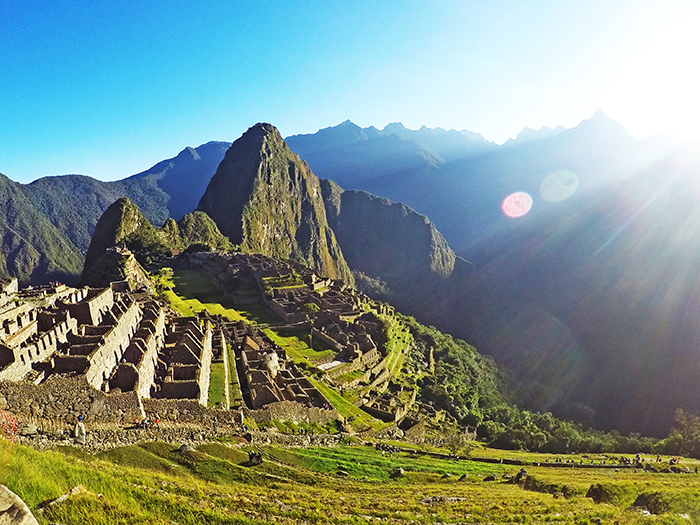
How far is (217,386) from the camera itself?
23078 millimetres

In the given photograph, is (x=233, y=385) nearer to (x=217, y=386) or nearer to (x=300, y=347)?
(x=217, y=386)

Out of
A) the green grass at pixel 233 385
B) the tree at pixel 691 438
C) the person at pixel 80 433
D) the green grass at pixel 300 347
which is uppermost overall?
the person at pixel 80 433

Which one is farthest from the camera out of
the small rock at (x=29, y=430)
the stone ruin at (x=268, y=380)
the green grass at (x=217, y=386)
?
the stone ruin at (x=268, y=380)

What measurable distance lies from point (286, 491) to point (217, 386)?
11.6 m

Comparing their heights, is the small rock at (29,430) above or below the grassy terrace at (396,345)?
above

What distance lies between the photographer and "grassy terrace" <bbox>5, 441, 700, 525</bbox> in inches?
322

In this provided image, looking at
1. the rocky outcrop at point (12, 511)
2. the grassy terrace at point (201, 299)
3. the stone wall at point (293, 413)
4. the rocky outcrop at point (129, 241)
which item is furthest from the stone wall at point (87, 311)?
the rocky outcrop at point (129, 241)

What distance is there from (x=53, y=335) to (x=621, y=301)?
177492 millimetres

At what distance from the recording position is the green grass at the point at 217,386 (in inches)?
821

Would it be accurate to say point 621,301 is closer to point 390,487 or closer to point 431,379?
point 431,379

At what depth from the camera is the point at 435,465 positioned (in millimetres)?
23391

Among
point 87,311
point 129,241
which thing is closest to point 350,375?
point 87,311

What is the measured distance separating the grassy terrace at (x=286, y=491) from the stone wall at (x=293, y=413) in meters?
3.33

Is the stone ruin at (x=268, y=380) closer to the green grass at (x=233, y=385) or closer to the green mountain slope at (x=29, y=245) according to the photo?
the green grass at (x=233, y=385)
